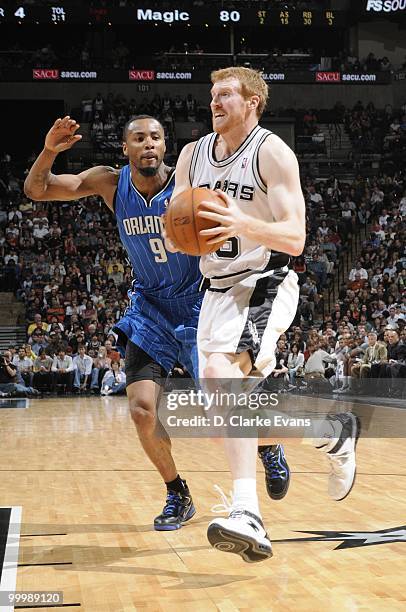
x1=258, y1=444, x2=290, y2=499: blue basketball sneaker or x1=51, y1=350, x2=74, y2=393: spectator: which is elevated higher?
x1=258, y1=444, x2=290, y2=499: blue basketball sneaker

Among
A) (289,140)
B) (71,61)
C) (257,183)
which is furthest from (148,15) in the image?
(257,183)

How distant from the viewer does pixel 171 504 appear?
4.89m

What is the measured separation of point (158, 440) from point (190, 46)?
23360 millimetres

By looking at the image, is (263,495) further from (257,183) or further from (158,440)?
(257,183)

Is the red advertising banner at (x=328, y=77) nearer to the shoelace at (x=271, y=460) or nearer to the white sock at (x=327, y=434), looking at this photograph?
the shoelace at (x=271, y=460)

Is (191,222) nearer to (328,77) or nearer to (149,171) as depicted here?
(149,171)

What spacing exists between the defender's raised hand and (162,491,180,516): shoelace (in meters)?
2.06

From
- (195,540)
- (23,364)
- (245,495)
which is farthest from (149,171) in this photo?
(23,364)

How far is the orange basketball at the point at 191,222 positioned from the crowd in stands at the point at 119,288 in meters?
9.81

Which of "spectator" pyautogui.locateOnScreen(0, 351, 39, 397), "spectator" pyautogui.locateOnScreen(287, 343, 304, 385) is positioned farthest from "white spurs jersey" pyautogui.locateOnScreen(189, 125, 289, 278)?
"spectator" pyautogui.locateOnScreen(0, 351, 39, 397)

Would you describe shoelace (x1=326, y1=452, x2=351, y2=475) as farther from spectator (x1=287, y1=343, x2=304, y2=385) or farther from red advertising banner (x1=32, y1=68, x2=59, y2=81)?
red advertising banner (x1=32, y1=68, x2=59, y2=81)

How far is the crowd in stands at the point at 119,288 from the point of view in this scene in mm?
15008

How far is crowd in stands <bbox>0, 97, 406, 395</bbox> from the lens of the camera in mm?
15008
